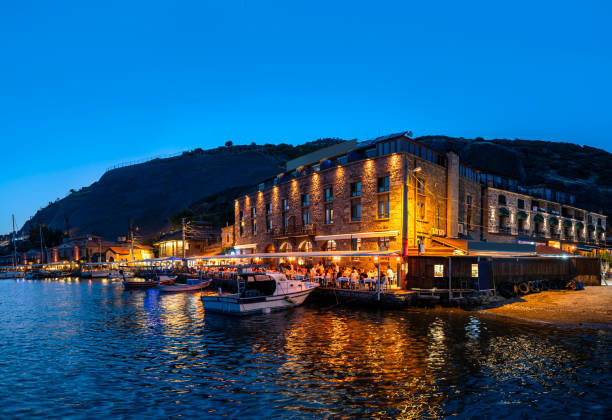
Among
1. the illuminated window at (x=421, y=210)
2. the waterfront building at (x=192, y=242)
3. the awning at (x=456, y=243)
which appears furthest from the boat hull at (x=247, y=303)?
the waterfront building at (x=192, y=242)

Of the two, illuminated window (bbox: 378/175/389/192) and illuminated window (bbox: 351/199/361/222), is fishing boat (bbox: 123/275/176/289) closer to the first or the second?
illuminated window (bbox: 351/199/361/222)

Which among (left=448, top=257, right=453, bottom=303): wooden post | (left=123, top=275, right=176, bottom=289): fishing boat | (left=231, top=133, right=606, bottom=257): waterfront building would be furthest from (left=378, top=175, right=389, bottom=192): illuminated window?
(left=123, top=275, right=176, bottom=289): fishing boat

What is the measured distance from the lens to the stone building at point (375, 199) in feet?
123

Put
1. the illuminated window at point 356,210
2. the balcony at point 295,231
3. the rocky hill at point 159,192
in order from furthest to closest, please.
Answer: the rocky hill at point 159,192
the balcony at point 295,231
the illuminated window at point 356,210

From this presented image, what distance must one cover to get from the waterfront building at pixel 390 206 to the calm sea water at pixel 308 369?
12402 millimetres

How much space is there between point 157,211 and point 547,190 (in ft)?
481

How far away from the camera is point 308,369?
15344 millimetres

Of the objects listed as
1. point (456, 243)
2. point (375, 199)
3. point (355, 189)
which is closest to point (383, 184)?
point (375, 199)

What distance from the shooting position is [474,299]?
2984 cm

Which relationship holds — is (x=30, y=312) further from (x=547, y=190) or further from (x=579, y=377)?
(x=547, y=190)

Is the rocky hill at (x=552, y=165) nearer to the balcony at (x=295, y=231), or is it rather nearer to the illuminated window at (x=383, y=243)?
the balcony at (x=295, y=231)

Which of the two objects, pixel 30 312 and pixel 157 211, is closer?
pixel 30 312

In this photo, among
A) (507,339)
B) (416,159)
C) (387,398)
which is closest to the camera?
(387,398)

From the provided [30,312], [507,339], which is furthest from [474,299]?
[30,312]
